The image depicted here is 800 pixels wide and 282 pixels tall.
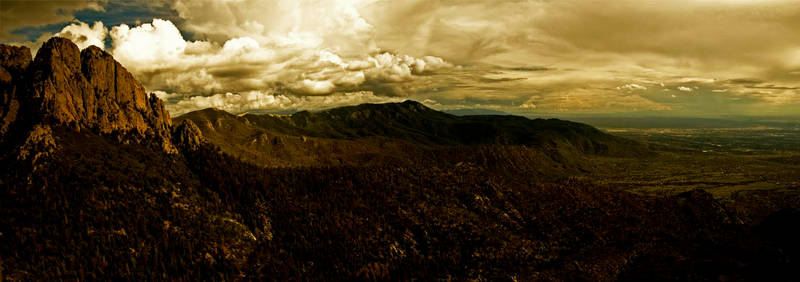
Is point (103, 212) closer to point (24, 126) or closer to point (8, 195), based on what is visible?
point (8, 195)

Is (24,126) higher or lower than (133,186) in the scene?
higher

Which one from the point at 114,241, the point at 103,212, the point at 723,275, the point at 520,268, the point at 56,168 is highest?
the point at 56,168

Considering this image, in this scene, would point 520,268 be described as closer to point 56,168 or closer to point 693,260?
point 693,260

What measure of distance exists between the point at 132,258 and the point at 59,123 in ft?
323

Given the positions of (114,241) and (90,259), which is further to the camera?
(114,241)

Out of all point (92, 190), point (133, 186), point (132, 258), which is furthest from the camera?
point (133, 186)

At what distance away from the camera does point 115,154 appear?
193 metres

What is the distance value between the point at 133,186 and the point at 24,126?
74.6 metres

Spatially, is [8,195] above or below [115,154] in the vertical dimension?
below

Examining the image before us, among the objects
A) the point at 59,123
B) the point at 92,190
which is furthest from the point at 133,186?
the point at 59,123

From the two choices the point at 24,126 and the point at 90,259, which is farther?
the point at 24,126

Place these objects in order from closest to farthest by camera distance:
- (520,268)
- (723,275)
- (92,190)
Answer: (723,275) < (92,190) < (520,268)

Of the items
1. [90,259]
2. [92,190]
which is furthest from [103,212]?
[90,259]

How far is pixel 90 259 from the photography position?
145375mm
